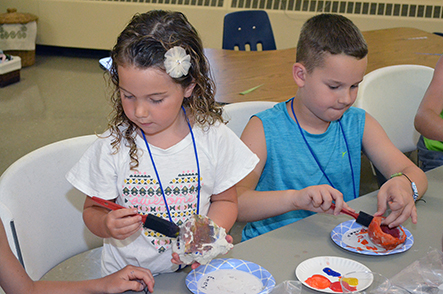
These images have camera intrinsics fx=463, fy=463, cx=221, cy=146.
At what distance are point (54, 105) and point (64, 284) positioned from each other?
349 centimetres

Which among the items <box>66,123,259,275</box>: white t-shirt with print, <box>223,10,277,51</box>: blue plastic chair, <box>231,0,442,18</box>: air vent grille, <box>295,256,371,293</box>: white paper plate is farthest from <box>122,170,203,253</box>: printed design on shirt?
<box>231,0,442,18</box>: air vent grille

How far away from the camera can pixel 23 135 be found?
3500 mm

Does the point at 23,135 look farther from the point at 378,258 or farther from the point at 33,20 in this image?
the point at 378,258

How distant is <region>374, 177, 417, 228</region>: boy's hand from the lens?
1070 mm

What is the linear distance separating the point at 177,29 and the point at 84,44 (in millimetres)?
4651

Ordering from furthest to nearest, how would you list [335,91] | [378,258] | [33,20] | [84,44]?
[84,44], [33,20], [335,91], [378,258]

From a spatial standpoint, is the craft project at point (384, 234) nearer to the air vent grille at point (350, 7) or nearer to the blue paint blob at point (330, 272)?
the blue paint blob at point (330, 272)

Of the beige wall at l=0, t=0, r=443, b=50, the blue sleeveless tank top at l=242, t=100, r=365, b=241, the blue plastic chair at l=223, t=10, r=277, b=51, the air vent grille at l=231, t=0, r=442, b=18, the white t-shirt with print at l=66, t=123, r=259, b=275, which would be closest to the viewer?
the white t-shirt with print at l=66, t=123, r=259, b=275

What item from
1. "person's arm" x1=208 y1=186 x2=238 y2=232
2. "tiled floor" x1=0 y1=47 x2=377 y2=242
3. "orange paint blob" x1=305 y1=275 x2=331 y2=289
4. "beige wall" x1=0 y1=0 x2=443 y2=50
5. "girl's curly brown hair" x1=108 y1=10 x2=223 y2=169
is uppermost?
"girl's curly brown hair" x1=108 y1=10 x2=223 y2=169

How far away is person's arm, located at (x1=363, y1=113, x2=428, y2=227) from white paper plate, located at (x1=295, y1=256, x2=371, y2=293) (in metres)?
0.16

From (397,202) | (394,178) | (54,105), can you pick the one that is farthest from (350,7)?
(397,202)

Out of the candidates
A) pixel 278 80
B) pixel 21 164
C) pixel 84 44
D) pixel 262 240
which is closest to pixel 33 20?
pixel 84 44

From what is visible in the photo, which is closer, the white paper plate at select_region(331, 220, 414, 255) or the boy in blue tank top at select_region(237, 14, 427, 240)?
the white paper plate at select_region(331, 220, 414, 255)

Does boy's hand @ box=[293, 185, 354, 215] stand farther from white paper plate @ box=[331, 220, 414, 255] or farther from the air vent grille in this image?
the air vent grille
